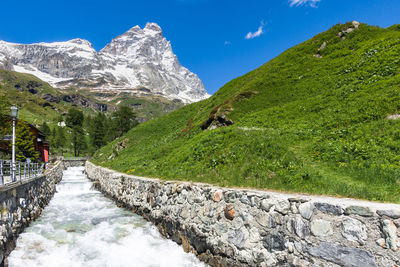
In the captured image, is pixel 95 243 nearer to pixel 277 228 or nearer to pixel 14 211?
pixel 14 211

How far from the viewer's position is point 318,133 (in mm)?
12453

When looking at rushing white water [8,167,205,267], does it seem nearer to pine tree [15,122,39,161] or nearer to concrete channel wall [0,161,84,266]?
concrete channel wall [0,161,84,266]

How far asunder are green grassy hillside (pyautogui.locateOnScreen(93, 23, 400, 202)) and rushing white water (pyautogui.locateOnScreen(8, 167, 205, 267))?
3.55 metres

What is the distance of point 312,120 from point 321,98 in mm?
4210

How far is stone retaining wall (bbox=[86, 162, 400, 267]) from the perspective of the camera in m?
4.90

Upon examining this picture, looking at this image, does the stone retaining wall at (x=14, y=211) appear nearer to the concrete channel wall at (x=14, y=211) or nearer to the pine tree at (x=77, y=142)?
the concrete channel wall at (x=14, y=211)

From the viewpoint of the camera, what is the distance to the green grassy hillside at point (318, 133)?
820 centimetres

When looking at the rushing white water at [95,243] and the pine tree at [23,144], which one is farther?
the pine tree at [23,144]

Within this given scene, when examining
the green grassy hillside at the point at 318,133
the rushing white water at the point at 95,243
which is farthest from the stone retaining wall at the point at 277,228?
the green grassy hillside at the point at 318,133

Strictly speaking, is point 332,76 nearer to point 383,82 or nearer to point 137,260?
point 383,82

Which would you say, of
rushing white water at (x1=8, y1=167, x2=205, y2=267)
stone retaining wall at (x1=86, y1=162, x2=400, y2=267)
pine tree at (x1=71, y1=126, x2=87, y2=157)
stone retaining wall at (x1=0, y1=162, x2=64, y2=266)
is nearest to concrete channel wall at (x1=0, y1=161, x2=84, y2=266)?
stone retaining wall at (x1=0, y1=162, x2=64, y2=266)

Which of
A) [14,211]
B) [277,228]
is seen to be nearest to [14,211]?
[14,211]

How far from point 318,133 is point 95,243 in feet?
44.0

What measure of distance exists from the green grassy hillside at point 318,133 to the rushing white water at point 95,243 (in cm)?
355
